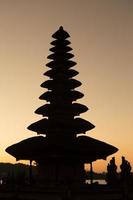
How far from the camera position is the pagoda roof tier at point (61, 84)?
3841 centimetres

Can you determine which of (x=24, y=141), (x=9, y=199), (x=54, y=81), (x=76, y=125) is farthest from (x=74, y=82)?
(x=9, y=199)

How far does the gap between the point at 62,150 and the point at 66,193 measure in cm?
500

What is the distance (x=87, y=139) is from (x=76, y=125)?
218cm

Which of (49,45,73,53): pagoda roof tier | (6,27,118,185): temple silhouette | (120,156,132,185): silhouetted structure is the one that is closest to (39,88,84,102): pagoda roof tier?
(6,27,118,185): temple silhouette

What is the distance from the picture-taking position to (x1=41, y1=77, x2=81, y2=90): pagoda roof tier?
1512 inches

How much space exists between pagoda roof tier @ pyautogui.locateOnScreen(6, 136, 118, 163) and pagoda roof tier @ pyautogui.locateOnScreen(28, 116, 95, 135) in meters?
1.42

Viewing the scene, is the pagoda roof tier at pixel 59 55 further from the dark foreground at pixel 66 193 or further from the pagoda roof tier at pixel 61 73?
the dark foreground at pixel 66 193

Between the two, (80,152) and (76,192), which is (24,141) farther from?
(76,192)

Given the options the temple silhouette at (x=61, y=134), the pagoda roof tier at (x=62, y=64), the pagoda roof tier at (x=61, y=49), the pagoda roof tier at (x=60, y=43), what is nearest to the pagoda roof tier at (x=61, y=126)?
the temple silhouette at (x=61, y=134)

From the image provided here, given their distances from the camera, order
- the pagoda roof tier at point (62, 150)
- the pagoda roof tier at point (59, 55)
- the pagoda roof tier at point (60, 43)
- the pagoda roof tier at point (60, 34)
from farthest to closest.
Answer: the pagoda roof tier at point (60, 34)
the pagoda roof tier at point (60, 43)
the pagoda roof tier at point (59, 55)
the pagoda roof tier at point (62, 150)

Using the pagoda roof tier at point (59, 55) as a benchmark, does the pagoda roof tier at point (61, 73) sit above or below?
below

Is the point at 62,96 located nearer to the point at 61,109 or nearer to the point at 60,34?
the point at 61,109

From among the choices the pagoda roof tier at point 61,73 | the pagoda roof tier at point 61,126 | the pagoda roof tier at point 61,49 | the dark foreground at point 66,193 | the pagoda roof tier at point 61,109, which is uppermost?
the pagoda roof tier at point 61,49

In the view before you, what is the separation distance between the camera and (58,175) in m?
37.0
